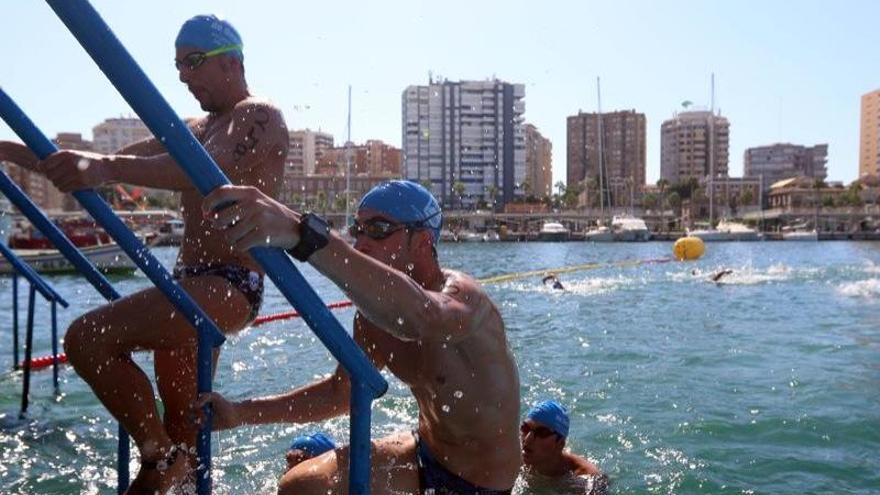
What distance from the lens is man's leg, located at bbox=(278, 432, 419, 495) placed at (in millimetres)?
3270

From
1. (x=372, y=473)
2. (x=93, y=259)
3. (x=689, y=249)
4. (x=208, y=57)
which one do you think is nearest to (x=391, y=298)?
(x=372, y=473)

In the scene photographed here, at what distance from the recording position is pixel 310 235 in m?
2.22

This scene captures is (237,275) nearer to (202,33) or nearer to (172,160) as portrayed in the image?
(172,160)

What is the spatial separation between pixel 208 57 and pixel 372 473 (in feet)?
5.88

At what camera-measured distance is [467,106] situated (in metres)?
71.8

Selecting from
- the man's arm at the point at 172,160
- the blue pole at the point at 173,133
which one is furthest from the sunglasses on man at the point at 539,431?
the blue pole at the point at 173,133

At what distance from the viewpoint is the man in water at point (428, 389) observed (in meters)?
3.14

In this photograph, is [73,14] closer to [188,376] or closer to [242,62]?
[242,62]

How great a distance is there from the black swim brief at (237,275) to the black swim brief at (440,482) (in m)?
0.98

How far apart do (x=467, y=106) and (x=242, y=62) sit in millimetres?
68839

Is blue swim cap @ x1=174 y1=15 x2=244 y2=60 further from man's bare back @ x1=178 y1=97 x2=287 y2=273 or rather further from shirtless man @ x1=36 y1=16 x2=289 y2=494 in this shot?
man's bare back @ x1=178 y1=97 x2=287 y2=273

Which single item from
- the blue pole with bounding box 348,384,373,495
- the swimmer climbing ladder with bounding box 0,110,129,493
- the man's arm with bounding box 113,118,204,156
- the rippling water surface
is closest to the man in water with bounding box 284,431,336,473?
the rippling water surface

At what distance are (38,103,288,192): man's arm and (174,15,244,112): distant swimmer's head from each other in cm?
18

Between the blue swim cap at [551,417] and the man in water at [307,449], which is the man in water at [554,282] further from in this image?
the man in water at [307,449]
